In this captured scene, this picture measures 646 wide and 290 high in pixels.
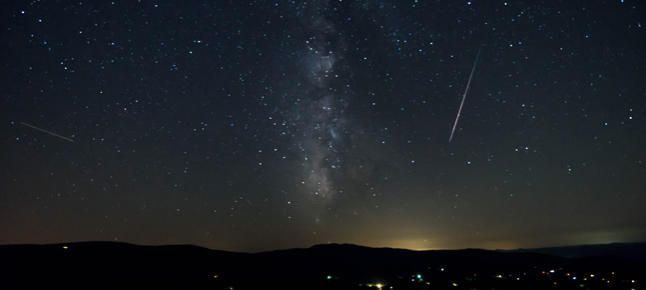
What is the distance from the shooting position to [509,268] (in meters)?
110

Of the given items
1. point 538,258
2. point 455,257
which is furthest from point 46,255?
point 538,258

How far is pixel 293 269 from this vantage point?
303 feet

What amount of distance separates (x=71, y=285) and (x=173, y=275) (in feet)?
56.5

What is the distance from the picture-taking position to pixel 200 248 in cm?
10362

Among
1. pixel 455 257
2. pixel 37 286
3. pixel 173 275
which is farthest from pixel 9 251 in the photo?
pixel 455 257

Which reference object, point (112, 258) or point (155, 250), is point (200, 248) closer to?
point (155, 250)

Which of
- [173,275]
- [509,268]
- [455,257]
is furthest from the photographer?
[455,257]

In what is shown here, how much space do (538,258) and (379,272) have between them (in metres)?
67.9

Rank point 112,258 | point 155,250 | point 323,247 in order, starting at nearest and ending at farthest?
point 112,258 → point 155,250 → point 323,247

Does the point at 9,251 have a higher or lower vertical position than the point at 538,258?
higher

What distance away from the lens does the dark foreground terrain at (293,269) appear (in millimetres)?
60312

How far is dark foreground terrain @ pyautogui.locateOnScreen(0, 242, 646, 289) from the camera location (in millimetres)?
60312

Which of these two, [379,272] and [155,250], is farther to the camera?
[379,272]

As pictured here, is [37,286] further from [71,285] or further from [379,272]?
[379,272]
